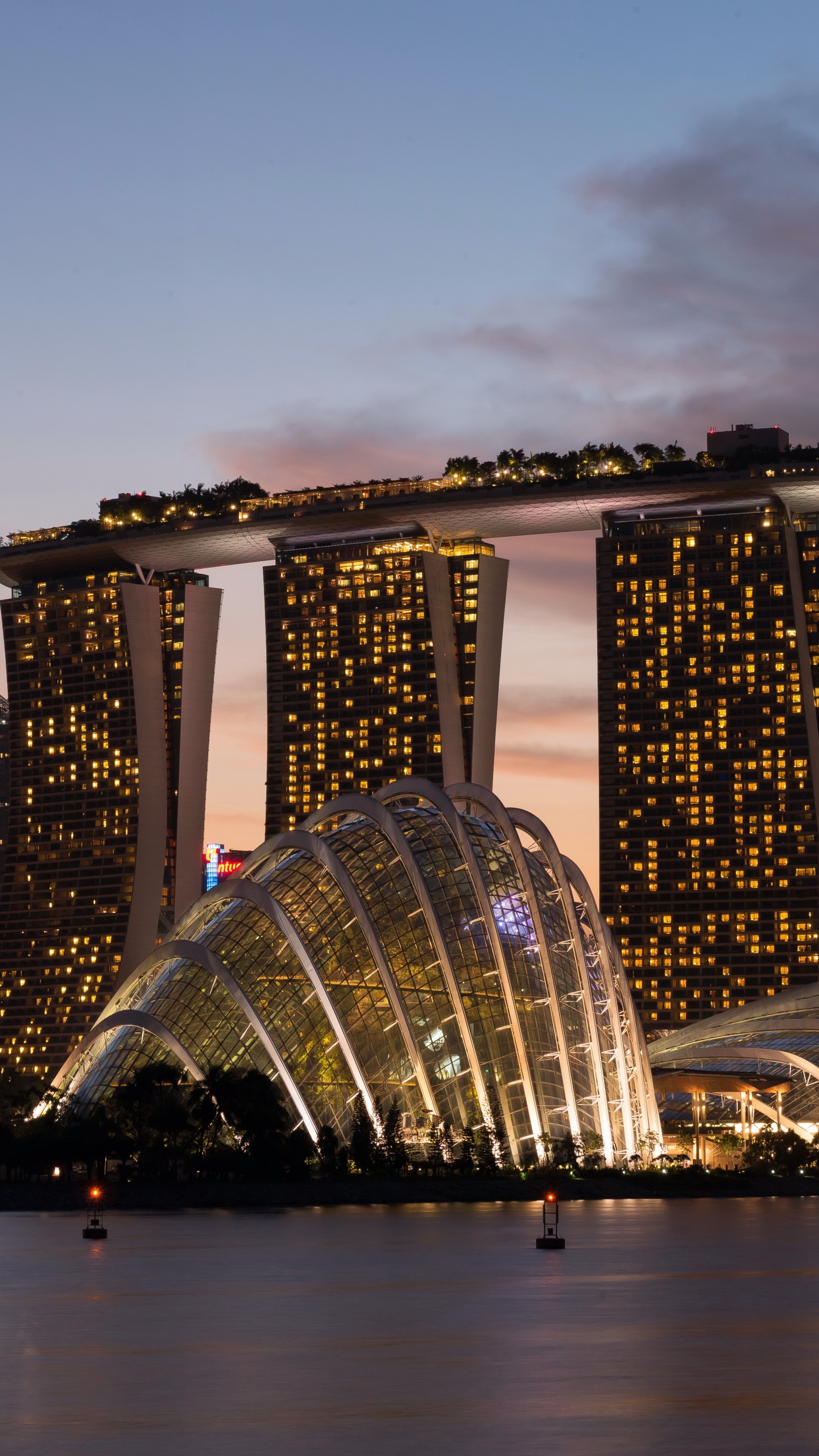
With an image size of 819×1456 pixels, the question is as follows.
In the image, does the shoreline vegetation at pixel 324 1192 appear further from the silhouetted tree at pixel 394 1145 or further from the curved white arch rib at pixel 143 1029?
the curved white arch rib at pixel 143 1029

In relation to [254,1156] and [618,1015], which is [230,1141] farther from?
[618,1015]

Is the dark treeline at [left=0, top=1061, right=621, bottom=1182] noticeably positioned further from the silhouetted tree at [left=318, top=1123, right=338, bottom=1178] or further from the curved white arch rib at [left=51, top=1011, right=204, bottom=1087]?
the curved white arch rib at [left=51, top=1011, right=204, bottom=1087]

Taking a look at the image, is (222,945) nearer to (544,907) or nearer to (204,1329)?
(544,907)

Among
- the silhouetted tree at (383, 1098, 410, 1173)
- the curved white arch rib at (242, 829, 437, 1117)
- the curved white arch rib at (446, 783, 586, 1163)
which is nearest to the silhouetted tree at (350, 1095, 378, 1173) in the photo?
the silhouetted tree at (383, 1098, 410, 1173)

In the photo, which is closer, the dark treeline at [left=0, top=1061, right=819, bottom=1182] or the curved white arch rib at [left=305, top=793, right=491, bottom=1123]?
the dark treeline at [left=0, top=1061, right=819, bottom=1182]

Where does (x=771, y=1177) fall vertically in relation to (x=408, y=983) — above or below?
below

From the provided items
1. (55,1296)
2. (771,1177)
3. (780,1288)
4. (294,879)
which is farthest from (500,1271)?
(771,1177)
